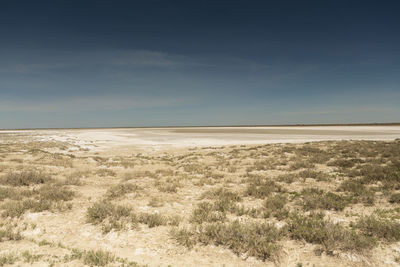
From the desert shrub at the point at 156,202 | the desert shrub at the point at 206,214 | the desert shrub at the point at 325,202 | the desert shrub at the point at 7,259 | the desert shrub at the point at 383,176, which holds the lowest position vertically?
the desert shrub at the point at 156,202

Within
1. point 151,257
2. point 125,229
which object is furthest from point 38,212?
point 151,257

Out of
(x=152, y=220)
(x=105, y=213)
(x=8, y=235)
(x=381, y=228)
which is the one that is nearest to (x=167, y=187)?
(x=105, y=213)

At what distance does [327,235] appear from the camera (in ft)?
17.4

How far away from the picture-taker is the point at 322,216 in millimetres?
6719

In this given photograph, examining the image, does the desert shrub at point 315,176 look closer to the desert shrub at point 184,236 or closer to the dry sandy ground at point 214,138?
the desert shrub at point 184,236

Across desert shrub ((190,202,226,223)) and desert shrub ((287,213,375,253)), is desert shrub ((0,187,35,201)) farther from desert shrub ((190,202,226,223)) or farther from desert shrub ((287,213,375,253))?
desert shrub ((287,213,375,253))

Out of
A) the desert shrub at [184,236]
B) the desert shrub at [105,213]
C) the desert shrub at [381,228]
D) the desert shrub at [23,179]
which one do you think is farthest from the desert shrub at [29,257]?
the desert shrub at [381,228]

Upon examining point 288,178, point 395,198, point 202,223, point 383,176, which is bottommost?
point 202,223

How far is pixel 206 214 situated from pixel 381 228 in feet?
14.8

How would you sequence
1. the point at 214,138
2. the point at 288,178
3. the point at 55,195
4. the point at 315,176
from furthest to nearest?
the point at 214,138
the point at 315,176
the point at 288,178
the point at 55,195

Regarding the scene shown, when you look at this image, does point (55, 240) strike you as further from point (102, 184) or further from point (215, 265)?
point (102, 184)

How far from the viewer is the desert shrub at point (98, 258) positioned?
447 cm

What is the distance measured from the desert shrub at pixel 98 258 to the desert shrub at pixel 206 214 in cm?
256

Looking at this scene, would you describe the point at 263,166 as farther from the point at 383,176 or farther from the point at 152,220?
the point at 152,220
